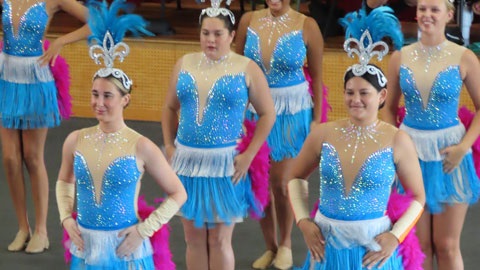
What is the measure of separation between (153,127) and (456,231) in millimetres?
3655

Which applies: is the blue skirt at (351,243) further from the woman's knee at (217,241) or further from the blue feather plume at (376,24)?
the woman's knee at (217,241)

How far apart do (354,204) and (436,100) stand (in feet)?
2.69

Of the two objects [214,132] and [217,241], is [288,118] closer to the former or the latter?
[214,132]

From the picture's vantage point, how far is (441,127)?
4273 mm

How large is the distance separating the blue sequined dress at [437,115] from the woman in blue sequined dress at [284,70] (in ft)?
2.51

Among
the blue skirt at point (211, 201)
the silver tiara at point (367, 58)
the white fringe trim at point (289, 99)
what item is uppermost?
the silver tiara at point (367, 58)

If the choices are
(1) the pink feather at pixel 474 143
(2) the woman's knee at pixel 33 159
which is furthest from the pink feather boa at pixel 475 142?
(2) the woman's knee at pixel 33 159

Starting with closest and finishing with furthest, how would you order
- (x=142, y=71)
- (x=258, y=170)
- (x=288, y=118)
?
(x=258, y=170) → (x=288, y=118) → (x=142, y=71)

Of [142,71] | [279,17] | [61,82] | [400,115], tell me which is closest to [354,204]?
[400,115]

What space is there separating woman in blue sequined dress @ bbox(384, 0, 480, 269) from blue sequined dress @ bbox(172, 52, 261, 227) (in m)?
0.67

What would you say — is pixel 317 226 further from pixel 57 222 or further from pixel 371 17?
pixel 57 222

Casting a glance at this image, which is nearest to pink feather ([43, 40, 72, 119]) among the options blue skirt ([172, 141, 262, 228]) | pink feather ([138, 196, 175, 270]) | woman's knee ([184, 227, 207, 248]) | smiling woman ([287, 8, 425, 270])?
blue skirt ([172, 141, 262, 228])

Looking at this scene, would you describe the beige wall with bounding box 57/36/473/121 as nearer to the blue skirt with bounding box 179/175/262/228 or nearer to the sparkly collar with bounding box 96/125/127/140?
the blue skirt with bounding box 179/175/262/228

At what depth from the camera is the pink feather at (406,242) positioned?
12.0 feet
